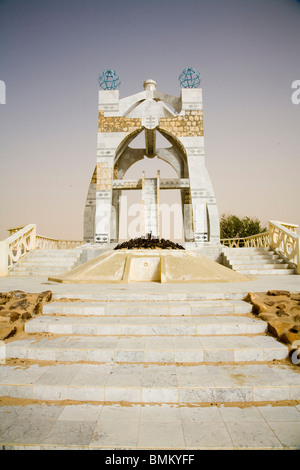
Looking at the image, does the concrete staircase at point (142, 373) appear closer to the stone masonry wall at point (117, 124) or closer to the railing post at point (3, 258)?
the railing post at point (3, 258)

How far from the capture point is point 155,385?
2.53 meters

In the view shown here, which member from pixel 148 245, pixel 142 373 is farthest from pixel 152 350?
pixel 148 245

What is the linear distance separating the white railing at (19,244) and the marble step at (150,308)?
6.24 metres

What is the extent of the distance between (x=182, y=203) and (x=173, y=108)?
621 centimetres

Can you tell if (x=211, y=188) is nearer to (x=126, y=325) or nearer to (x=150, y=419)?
(x=126, y=325)

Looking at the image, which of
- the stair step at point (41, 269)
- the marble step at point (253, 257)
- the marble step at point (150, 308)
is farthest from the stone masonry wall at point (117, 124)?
the marble step at point (150, 308)

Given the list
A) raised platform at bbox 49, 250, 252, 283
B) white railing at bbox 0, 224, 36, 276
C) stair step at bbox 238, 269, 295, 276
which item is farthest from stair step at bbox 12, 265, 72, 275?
stair step at bbox 238, 269, 295, 276

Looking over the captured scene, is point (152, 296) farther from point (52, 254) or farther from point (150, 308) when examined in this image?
point (52, 254)

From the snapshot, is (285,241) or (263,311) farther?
(285,241)

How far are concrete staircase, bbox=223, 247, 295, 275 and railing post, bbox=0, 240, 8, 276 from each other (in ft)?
26.7

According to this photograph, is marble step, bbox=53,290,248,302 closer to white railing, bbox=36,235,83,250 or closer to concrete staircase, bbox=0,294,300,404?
concrete staircase, bbox=0,294,300,404

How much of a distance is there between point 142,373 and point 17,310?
250 centimetres

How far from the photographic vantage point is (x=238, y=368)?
9.50 ft
